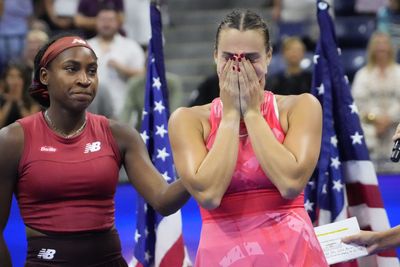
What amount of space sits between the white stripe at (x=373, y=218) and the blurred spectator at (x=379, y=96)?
2.67 metres

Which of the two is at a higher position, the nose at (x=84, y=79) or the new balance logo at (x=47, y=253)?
the nose at (x=84, y=79)

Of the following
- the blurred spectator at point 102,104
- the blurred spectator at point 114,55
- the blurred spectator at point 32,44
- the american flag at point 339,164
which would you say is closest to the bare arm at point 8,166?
the american flag at point 339,164

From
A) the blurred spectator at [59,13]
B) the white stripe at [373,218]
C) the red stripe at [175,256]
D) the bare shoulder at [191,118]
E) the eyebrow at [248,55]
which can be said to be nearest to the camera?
the eyebrow at [248,55]

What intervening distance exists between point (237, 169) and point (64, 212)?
35.1 inches

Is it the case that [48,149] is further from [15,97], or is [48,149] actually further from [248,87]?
[15,97]

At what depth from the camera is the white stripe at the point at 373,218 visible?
16.2ft

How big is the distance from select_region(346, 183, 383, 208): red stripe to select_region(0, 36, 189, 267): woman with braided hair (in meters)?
1.46

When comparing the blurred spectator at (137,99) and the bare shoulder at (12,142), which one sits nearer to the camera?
the bare shoulder at (12,142)

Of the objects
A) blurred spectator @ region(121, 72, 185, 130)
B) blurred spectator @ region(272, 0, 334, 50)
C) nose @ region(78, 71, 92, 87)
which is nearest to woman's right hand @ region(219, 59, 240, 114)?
nose @ region(78, 71, 92, 87)

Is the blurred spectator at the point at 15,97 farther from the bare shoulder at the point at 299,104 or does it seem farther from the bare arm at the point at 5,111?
the bare shoulder at the point at 299,104

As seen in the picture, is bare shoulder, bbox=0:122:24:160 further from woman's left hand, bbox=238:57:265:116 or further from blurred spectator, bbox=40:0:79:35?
blurred spectator, bbox=40:0:79:35

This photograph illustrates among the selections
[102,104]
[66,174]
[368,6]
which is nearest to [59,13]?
[102,104]

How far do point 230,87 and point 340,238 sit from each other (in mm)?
956

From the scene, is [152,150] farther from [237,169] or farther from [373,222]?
[237,169]
